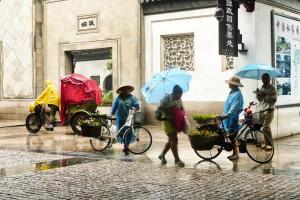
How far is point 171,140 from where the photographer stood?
9.74 m

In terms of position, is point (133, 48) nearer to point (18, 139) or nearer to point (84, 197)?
point (18, 139)

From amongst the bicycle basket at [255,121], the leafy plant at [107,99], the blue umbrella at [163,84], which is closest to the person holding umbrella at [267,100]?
the bicycle basket at [255,121]

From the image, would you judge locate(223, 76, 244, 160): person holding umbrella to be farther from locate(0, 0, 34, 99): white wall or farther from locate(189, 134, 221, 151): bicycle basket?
locate(0, 0, 34, 99): white wall

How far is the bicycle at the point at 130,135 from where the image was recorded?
11039mm

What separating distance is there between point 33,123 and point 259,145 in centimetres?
864

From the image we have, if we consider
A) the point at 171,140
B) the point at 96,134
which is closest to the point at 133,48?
the point at 96,134

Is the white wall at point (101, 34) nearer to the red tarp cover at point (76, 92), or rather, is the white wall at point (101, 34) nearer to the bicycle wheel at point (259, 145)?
the red tarp cover at point (76, 92)

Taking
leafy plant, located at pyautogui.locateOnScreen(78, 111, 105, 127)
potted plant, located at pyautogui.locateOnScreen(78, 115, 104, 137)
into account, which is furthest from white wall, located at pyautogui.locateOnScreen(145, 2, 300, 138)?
potted plant, located at pyautogui.locateOnScreen(78, 115, 104, 137)

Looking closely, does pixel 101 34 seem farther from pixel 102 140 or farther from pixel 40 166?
pixel 40 166

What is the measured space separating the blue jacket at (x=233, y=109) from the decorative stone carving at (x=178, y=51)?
22.5 feet

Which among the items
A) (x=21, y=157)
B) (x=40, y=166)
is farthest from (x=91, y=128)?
(x=40, y=166)

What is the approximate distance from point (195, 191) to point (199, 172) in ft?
5.27

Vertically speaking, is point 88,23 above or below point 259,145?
above

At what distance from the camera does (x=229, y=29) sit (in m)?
12.4
